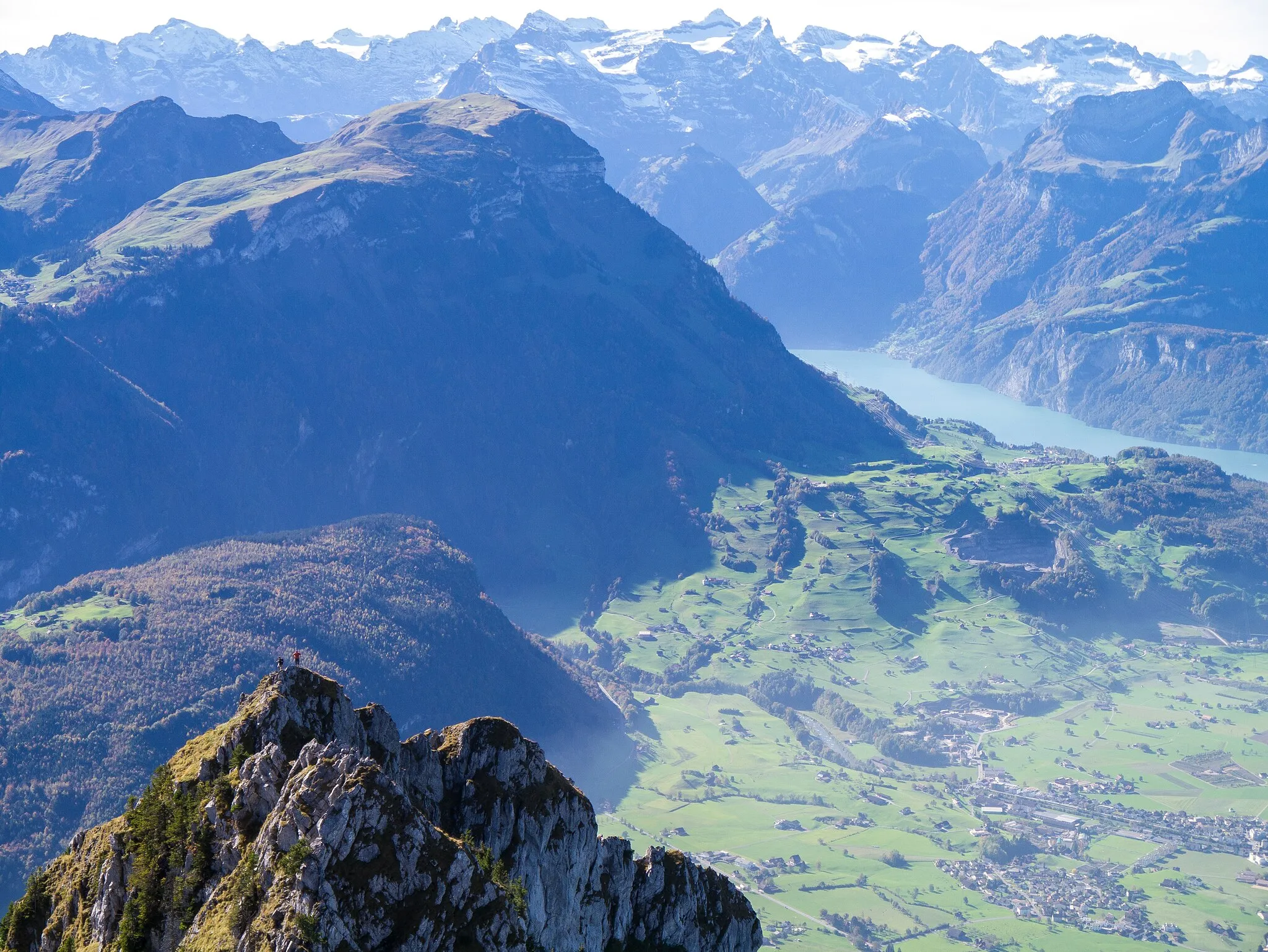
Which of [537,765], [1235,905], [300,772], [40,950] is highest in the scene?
[1235,905]

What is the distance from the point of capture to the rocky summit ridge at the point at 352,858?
137 feet

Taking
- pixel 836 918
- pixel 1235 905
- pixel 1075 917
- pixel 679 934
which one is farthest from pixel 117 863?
pixel 1235 905

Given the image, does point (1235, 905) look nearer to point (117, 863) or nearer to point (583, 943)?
point (583, 943)

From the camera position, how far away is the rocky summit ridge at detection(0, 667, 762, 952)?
41.8 metres

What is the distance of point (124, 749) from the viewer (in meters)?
194

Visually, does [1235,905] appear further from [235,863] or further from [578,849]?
[235,863]

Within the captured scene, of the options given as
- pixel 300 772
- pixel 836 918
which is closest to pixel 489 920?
pixel 300 772

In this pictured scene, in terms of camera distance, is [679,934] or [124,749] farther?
[124,749]

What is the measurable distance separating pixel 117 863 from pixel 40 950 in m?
7.89

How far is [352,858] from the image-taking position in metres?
42.1

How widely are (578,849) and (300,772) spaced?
17.7 metres

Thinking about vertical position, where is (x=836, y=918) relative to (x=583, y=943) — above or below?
above

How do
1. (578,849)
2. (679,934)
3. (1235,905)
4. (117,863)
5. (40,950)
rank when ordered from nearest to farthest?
(117,863) → (40,950) → (578,849) → (679,934) → (1235,905)

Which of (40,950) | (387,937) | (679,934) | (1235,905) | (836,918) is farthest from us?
(1235,905)
